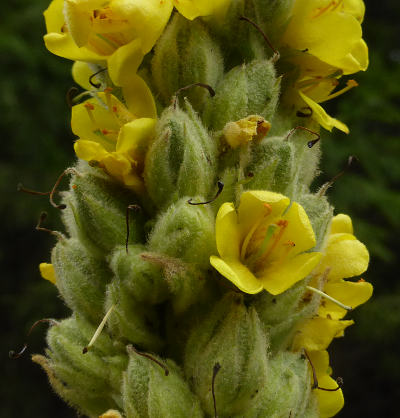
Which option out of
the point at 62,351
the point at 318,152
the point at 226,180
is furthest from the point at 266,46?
the point at 62,351

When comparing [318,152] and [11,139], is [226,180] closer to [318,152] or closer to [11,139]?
[318,152]

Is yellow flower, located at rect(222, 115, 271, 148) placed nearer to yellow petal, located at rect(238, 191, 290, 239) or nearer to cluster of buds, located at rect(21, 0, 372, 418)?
cluster of buds, located at rect(21, 0, 372, 418)

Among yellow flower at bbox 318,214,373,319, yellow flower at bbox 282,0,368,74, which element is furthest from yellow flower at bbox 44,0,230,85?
yellow flower at bbox 318,214,373,319

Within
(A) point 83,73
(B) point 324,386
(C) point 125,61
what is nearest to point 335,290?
(B) point 324,386

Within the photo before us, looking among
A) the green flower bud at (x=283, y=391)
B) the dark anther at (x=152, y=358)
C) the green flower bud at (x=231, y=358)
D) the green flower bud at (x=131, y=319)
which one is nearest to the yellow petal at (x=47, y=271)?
the green flower bud at (x=131, y=319)

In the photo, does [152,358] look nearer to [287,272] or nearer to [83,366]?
[83,366]
